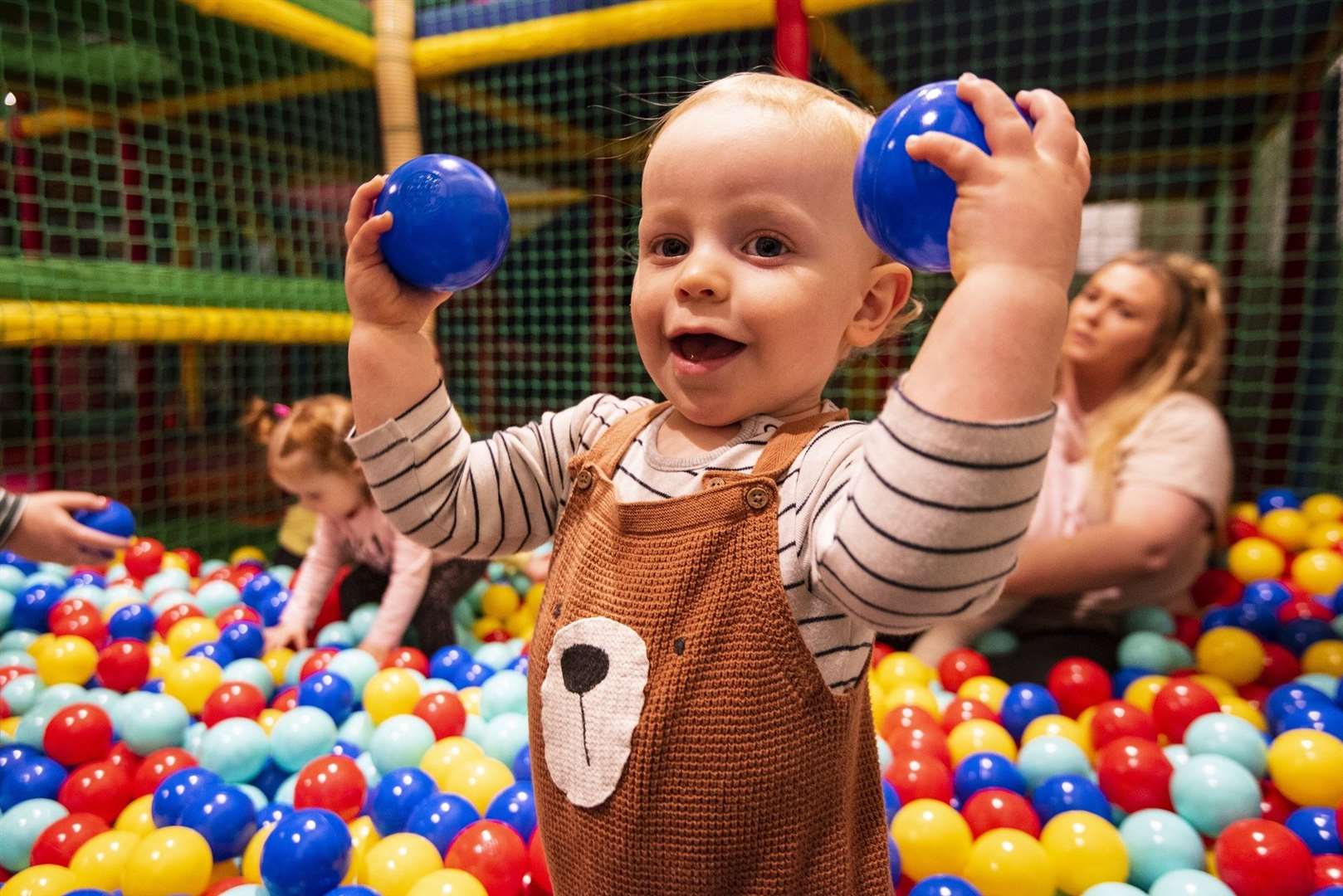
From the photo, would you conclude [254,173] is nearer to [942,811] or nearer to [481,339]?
[481,339]

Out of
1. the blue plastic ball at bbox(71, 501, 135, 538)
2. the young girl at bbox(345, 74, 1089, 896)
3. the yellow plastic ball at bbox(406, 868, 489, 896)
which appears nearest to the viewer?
the young girl at bbox(345, 74, 1089, 896)

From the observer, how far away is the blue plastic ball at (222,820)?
0.96 metres

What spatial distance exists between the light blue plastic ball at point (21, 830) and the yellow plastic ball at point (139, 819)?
2.4 inches

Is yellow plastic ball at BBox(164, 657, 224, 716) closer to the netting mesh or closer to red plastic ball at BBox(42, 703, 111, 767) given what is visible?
red plastic ball at BBox(42, 703, 111, 767)

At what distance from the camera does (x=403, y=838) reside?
933 mm

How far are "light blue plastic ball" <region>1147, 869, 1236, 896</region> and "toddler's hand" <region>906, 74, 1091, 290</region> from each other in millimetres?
707

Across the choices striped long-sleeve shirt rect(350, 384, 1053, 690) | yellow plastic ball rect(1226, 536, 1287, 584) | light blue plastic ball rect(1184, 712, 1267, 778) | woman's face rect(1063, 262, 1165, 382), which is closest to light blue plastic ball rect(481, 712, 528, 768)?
striped long-sleeve shirt rect(350, 384, 1053, 690)

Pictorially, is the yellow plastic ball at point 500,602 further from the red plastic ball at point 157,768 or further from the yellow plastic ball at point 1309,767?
the yellow plastic ball at point 1309,767

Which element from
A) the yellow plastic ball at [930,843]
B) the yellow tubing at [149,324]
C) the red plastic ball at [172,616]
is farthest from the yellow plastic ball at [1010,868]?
the yellow tubing at [149,324]

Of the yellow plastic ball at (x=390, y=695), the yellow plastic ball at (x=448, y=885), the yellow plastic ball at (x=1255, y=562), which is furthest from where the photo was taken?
the yellow plastic ball at (x=1255, y=562)

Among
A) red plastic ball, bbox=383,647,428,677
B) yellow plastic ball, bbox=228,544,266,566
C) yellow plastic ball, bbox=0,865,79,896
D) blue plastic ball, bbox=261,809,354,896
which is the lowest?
yellow plastic ball, bbox=228,544,266,566

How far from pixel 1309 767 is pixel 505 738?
2.95ft

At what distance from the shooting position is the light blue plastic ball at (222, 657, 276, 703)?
53.5 inches

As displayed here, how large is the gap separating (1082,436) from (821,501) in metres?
1.25
